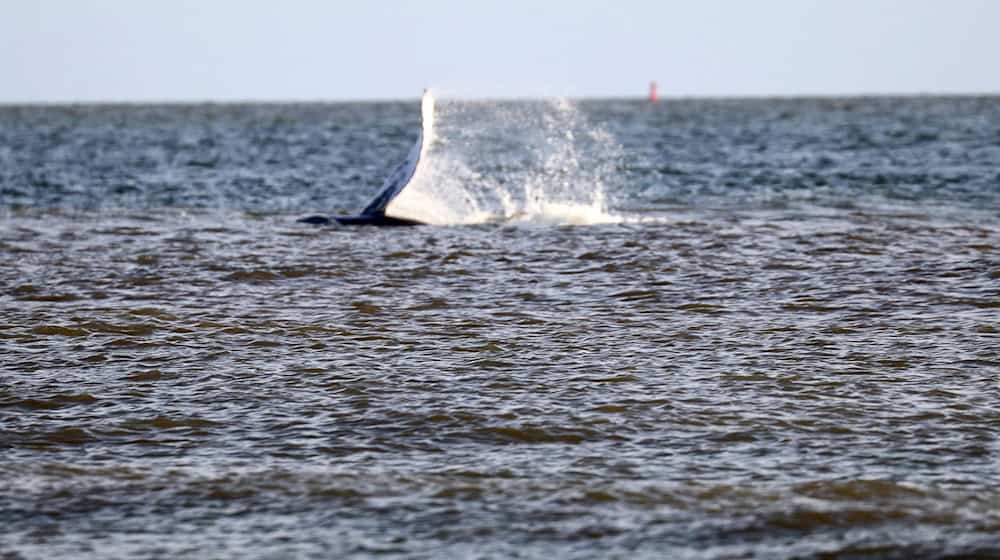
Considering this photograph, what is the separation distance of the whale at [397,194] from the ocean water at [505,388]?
762 mm

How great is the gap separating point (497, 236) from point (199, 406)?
11.0 meters

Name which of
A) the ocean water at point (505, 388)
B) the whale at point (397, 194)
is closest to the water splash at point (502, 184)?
the whale at point (397, 194)

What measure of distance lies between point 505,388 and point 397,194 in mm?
12905

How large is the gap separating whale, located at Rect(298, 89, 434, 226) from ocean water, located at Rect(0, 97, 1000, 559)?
762mm

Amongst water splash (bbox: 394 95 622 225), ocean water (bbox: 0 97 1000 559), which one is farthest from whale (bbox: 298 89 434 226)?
ocean water (bbox: 0 97 1000 559)

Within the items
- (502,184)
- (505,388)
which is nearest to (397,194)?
(502,184)

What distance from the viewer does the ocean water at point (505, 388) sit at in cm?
708

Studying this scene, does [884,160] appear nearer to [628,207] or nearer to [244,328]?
[628,207]

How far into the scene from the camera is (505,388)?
1002cm

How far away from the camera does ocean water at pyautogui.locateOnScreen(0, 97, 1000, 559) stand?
708 cm

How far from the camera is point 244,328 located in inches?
494

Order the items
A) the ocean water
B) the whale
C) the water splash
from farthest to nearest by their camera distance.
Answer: the water splash, the whale, the ocean water

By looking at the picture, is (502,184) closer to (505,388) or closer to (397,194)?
(397,194)

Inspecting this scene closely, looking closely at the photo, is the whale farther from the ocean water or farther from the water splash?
the ocean water
